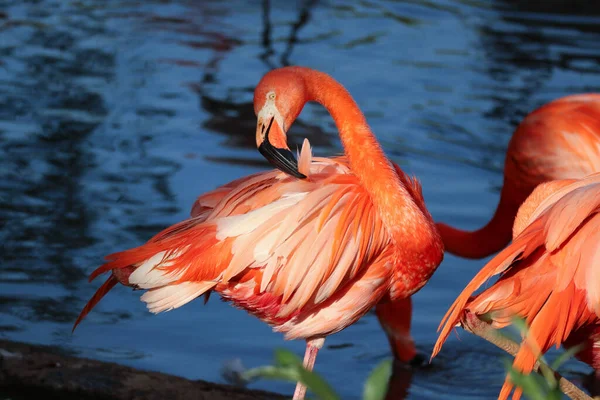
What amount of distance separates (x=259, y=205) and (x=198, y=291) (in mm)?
371

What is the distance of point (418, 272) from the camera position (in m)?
3.35

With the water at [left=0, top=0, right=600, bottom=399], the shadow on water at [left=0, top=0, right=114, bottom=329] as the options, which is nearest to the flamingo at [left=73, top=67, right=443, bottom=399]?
the water at [left=0, top=0, right=600, bottom=399]

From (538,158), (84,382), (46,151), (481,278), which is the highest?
(481,278)

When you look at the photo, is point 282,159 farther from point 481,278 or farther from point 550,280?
point 550,280

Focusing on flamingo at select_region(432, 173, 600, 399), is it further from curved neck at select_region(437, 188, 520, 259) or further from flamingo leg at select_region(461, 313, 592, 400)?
curved neck at select_region(437, 188, 520, 259)

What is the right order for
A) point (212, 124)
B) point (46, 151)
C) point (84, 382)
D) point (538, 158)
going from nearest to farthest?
point (84, 382) → point (538, 158) → point (46, 151) → point (212, 124)

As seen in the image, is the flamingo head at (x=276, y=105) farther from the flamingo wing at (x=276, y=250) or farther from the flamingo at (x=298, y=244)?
the flamingo wing at (x=276, y=250)

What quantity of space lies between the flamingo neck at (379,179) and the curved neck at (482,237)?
143 centimetres

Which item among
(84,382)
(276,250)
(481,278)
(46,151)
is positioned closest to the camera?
(481,278)

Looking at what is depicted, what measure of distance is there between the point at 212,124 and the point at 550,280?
16.1ft

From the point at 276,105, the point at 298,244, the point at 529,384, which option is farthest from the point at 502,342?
the point at 529,384

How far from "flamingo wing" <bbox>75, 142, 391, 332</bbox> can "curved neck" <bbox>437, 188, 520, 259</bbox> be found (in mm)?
1649

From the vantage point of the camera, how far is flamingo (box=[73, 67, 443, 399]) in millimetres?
3188

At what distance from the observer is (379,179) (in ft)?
11.0
